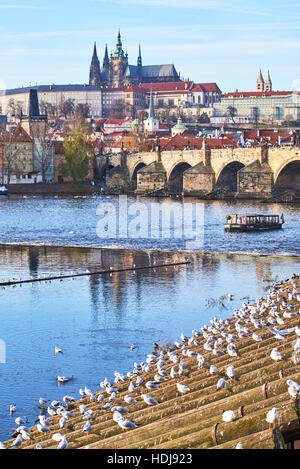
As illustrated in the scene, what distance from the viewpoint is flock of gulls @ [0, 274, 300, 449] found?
12516 millimetres

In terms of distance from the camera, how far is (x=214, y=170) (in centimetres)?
8025

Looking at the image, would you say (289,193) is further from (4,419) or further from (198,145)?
(4,419)

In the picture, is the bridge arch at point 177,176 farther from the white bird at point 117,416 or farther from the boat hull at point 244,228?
the white bird at point 117,416

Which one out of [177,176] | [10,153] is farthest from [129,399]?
[177,176]

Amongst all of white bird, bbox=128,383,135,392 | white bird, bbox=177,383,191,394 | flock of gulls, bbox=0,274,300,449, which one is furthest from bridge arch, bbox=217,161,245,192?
white bird, bbox=177,383,191,394

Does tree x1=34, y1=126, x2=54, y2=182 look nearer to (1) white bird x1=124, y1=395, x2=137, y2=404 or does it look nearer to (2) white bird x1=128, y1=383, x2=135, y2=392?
(2) white bird x1=128, y1=383, x2=135, y2=392

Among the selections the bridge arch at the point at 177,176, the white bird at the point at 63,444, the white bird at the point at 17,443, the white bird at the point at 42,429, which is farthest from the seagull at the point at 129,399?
the bridge arch at the point at 177,176

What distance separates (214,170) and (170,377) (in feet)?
217

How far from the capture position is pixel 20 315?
23891 mm

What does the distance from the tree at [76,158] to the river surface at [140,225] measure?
10540mm

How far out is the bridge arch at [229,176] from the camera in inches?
3157

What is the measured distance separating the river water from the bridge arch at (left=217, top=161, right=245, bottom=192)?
30.1 m

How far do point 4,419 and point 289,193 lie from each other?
60.1m
